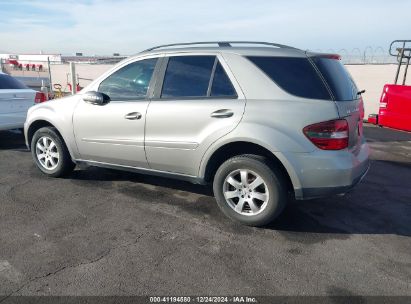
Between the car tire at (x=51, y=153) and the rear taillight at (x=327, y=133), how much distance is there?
3.34 meters

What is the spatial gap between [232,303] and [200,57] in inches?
101

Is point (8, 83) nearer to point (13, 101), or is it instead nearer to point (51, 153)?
point (13, 101)

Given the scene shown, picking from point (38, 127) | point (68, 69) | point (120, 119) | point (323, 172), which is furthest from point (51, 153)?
point (68, 69)

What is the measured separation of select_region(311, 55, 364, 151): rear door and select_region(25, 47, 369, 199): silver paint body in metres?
0.02

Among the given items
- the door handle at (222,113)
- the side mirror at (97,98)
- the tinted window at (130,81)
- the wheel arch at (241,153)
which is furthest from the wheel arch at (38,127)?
the door handle at (222,113)

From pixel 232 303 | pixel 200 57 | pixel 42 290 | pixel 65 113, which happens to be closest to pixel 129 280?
pixel 42 290

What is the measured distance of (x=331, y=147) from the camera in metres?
3.49

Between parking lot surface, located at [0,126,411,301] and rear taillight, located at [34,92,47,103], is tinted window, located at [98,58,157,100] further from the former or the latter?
rear taillight, located at [34,92,47,103]

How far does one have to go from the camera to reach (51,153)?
520 cm

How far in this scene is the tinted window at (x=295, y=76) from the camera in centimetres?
354

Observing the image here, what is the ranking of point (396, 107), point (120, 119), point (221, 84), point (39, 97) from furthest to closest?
point (396, 107), point (39, 97), point (120, 119), point (221, 84)

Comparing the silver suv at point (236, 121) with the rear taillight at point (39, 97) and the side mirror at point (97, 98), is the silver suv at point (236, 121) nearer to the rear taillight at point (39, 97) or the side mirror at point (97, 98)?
the side mirror at point (97, 98)

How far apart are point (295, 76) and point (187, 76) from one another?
1.20 m

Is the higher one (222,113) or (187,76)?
(187,76)
